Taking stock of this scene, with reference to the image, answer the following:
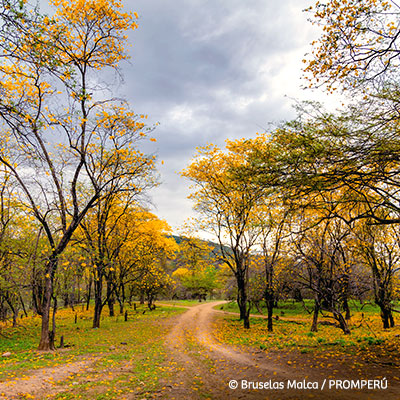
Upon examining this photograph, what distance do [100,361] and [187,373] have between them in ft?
11.0

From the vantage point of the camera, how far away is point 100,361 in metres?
9.01

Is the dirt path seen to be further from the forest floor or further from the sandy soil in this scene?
the sandy soil

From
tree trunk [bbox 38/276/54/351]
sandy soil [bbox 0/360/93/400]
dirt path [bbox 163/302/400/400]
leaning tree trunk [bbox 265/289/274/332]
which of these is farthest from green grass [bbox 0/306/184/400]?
leaning tree trunk [bbox 265/289/274/332]

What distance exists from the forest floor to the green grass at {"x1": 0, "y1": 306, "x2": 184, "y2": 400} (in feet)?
0.08

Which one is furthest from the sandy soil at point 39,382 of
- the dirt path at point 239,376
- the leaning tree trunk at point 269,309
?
the leaning tree trunk at point 269,309

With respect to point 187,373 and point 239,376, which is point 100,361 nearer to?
point 187,373

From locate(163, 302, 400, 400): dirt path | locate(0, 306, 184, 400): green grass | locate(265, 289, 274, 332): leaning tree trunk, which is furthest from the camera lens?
locate(265, 289, 274, 332): leaning tree trunk

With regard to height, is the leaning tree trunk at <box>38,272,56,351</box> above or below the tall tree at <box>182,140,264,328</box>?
below

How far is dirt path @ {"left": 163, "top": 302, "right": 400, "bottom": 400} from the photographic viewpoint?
554cm

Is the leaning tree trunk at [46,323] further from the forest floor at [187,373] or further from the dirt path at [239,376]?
the dirt path at [239,376]

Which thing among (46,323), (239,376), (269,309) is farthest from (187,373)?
(269,309)

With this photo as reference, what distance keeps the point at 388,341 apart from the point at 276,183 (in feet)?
25.9

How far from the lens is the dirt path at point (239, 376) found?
5.54 meters

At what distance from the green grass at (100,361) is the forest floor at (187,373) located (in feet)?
0.08
